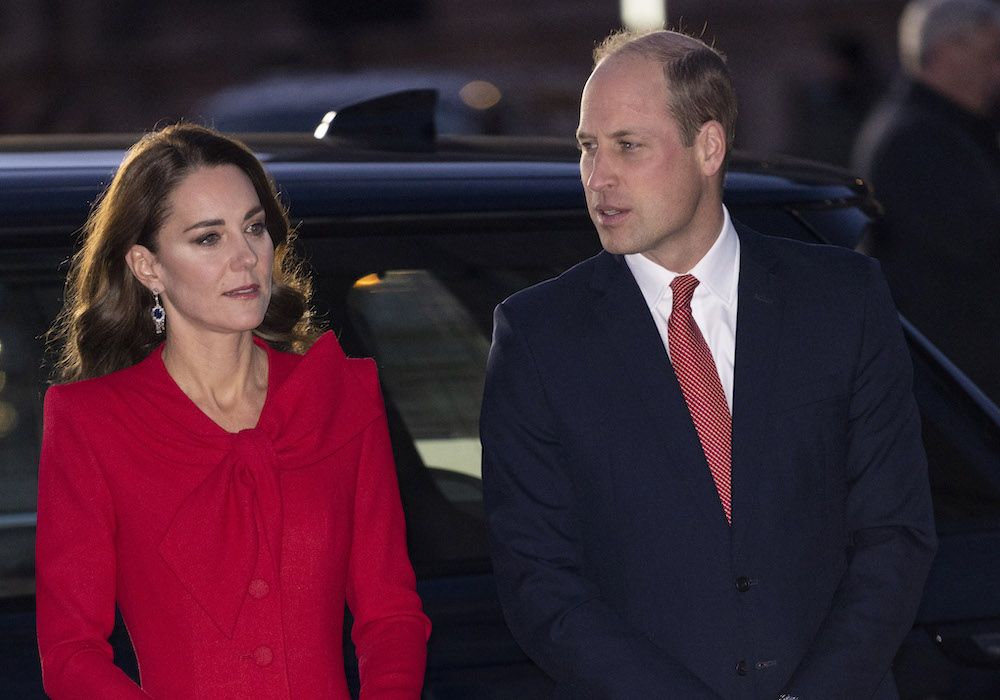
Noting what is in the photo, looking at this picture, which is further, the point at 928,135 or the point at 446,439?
the point at 928,135

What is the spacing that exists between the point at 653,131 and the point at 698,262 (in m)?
0.23

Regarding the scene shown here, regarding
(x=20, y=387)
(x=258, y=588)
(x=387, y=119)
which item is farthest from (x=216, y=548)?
(x=387, y=119)

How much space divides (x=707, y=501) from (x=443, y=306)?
0.89 m

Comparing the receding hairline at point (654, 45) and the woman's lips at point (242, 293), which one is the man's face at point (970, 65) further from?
the woman's lips at point (242, 293)

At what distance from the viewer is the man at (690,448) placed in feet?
8.72

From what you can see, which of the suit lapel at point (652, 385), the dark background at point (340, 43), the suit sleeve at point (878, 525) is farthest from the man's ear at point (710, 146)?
the dark background at point (340, 43)

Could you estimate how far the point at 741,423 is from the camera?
105 inches

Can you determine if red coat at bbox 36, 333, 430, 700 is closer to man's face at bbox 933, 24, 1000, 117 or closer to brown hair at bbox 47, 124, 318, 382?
brown hair at bbox 47, 124, 318, 382

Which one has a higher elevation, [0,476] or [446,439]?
[0,476]

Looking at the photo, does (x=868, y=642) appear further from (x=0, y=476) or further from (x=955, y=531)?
(x=0, y=476)

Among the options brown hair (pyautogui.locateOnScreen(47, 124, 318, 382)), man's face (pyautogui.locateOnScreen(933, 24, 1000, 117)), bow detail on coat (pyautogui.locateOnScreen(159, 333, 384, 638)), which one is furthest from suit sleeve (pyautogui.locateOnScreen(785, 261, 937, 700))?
man's face (pyautogui.locateOnScreen(933, 24, 1000, 117))

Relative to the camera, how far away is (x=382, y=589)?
2.80 meters

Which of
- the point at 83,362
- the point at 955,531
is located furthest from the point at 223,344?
the point at 955,531

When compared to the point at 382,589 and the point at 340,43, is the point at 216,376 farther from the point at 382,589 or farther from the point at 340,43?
the point at 340,43
